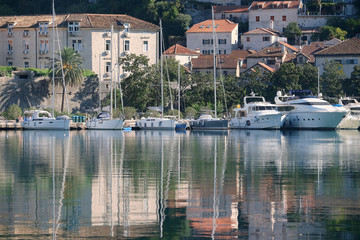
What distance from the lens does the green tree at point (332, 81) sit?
84750mm

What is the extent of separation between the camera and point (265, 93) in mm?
84000

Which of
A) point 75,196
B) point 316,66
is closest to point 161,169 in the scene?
point 75,196

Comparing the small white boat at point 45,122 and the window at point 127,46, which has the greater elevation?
the window at point 127,46

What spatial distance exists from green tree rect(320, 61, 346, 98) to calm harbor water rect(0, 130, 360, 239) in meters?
43.1

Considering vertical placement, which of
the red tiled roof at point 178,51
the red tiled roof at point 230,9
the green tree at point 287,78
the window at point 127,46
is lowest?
the green tree at point 287,78

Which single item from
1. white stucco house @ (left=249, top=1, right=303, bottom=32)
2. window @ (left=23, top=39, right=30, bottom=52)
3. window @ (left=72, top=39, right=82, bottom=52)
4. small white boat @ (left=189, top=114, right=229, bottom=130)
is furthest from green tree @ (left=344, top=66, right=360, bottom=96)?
window @ (left=23, top=39, right=30, bottom=52)

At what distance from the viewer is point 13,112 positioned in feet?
241

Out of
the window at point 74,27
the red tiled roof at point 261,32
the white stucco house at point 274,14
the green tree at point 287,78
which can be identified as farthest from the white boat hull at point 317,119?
the white stucco house at point 274,14

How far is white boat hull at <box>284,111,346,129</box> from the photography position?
73062 millimetres

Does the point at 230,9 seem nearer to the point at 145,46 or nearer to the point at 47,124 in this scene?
the point at 145,46

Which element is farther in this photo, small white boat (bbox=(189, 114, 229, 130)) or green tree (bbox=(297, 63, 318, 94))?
green tree (bbox=(297, 63, 318, 94))

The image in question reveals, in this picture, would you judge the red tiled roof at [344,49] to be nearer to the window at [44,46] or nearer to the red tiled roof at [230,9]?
the red tiled roof at [230,9]

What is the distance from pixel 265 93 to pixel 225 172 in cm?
5291

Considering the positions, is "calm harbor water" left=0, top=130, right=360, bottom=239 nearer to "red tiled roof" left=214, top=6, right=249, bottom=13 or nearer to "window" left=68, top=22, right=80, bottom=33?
"window" left=68, top=22, right=80, bottom=33
